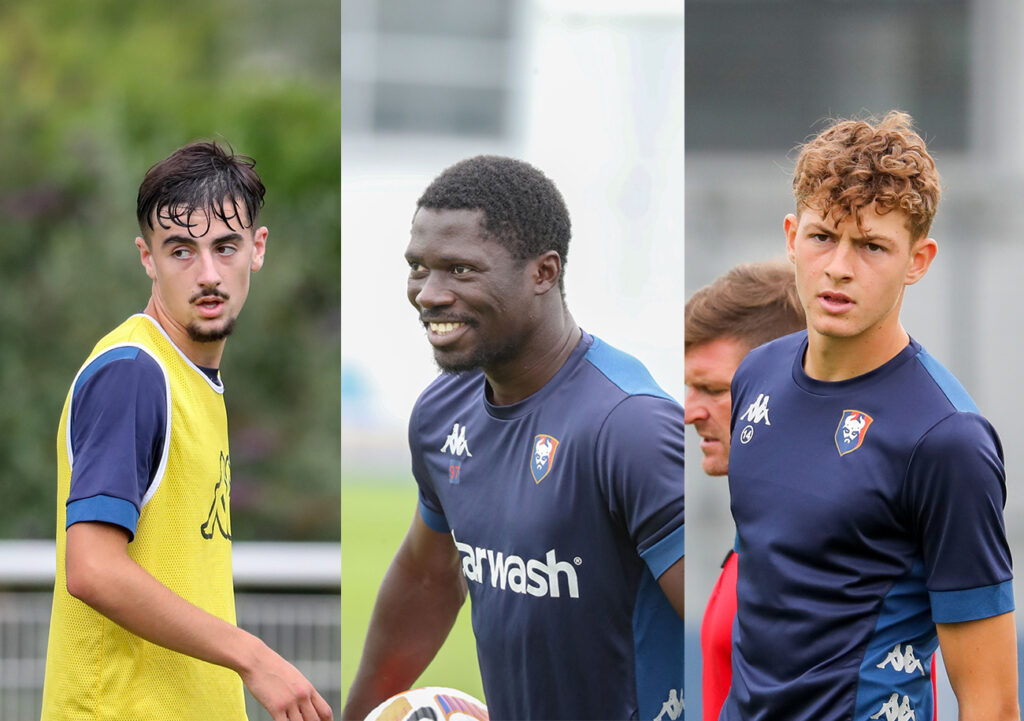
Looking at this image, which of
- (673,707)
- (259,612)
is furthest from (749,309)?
(259,612)

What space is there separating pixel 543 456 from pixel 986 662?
98 cm

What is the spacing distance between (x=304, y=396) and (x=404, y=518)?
4728 millimetres

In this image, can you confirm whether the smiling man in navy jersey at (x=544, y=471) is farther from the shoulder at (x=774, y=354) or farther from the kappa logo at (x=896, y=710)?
the kappa logo at (x=896, y=710)

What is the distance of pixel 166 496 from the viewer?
2.59 meters

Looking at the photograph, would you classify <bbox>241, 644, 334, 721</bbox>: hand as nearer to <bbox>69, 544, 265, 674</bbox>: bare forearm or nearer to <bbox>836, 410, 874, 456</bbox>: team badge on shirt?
<bbox>69, 544, 265, 674</bbox>: bare forearm

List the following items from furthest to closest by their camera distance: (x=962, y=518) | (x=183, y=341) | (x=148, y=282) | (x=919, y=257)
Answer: (x=148, y=282)
(x=183, y=341)
(x=919, y=257)
(x=962, y=518)

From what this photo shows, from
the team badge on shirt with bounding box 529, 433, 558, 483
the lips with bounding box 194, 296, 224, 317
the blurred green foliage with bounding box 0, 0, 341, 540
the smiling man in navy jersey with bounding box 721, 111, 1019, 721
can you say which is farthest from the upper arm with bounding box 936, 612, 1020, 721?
the blurred green foliage with bounding box 0, 0, 341, 540

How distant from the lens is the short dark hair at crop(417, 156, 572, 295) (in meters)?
2.70

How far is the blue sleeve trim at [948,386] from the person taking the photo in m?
2.37

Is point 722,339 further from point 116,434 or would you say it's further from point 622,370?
point 116,434

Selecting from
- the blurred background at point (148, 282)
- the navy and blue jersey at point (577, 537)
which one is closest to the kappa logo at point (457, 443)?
the navy and blue jersey at point (577, 537)

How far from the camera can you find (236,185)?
2.74 metres

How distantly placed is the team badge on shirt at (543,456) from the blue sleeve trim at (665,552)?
280mm

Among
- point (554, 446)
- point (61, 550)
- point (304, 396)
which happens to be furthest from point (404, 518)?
point (304, 396)
